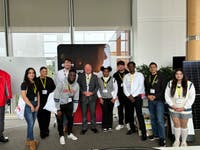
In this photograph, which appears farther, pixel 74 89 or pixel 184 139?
pixel 74 89

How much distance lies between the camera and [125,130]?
4.99 metres

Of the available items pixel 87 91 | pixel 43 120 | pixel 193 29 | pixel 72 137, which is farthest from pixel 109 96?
pixel 193 29

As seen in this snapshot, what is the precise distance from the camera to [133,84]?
4.47 meters

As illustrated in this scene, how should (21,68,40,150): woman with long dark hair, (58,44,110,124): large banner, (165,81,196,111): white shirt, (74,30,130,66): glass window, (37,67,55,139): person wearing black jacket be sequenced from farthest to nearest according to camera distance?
(74,30,130,66): glass window
(58,44,110,124): large banner
(37,67,55,139): person wearing black jacket
(21,68,40,150): woman with long dark hair
(165,81,196,111): white shirt

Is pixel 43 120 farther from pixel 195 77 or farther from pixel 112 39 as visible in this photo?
pixel 112 39

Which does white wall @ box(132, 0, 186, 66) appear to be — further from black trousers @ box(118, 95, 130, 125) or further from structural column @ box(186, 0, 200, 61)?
structural column @ box(186, 0, 200, 61)

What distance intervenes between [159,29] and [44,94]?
3.82m

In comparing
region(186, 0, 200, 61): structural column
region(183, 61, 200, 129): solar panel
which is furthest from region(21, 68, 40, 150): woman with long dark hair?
region(186, 0, 200, 61): structural column

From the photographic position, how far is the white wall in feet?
21.1

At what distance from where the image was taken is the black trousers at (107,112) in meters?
4.88

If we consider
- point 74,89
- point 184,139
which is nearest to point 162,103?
point 184,139

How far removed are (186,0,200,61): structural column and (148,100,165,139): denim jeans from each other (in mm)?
990

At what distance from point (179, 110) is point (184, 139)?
541mm

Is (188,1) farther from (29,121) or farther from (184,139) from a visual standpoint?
(29,121)
